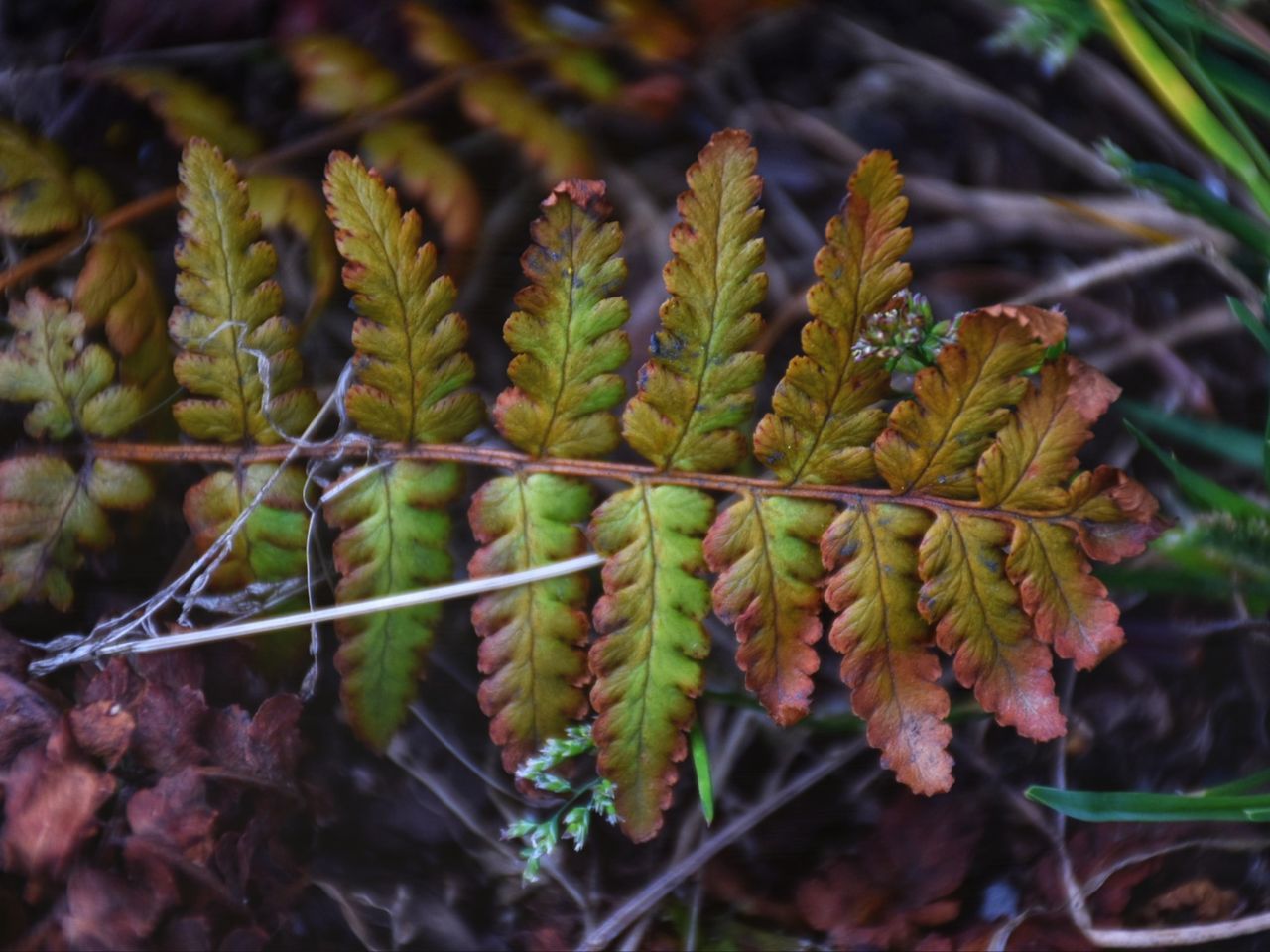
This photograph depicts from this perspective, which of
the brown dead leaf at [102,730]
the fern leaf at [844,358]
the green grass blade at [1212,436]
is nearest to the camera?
the fern leaf at [844,358]

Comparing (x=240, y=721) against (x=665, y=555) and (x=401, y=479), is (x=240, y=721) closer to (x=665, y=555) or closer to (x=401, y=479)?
(x=401, y=479)

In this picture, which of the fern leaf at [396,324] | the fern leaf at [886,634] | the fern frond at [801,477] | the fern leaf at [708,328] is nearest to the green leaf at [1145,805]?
the fern leaf at [886,634]

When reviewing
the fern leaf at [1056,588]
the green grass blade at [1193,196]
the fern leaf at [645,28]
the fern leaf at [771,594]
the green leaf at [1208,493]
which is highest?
the green grass blade at [1193,196]

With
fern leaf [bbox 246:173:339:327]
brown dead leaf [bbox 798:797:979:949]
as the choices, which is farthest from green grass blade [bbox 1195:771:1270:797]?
fern leaf [bbox 246:173:339:327]

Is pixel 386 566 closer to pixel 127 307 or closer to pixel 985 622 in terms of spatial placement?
pixel 127 307

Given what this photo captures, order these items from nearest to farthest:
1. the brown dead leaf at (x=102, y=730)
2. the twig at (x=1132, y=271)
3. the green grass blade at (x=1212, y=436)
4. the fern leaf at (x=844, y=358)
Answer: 1. the fern leaf at (x=844, y=358)
2. the brown dead leaf at (x=102, y=730)
3. the green grass blade at (x=1212, y=436)
4. the twig at (x=1132, y=271)

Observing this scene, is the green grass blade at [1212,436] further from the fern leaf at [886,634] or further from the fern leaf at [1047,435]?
the fern leaf at [886,634]

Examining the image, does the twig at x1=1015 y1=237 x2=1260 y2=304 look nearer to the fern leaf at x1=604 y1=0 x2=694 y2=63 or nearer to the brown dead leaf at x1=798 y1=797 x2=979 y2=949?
the fern leaf at x1=604 y1=0 x2=694 y2=63

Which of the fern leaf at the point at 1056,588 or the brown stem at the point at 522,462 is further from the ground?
the fern leaf at the point at 1056,588
